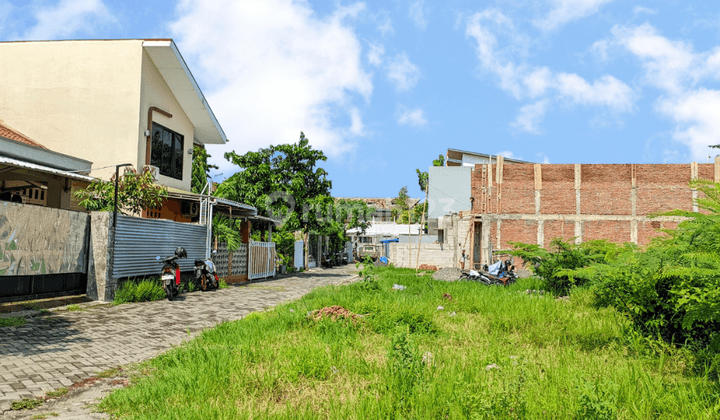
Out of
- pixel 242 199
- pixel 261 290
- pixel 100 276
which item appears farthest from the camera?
pixel 242 199

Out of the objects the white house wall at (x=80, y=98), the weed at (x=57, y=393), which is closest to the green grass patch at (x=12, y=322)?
the weed at (x=57, y=393)

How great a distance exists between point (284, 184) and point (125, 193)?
33.8 ft

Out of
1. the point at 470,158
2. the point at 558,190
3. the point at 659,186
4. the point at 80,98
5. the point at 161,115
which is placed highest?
the point at 470,158

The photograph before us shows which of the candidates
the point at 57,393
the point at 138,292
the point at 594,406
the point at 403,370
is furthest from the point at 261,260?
the point at 594,406

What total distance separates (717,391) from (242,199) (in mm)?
19693

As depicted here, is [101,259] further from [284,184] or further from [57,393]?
[284,184]

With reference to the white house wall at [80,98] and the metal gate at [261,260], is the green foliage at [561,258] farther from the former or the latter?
the white house wall at [80,98]

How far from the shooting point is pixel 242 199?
71.6 ft

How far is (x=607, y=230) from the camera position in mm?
31453

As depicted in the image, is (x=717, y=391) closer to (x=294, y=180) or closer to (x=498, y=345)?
(x=498, y=345)

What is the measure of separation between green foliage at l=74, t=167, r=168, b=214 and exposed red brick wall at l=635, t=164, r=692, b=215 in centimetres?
2984

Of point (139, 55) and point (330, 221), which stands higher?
point (139, 55)

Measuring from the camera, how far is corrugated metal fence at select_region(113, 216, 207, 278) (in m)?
11.1

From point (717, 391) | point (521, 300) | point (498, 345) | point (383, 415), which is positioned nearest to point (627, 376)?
point (717, 391)
